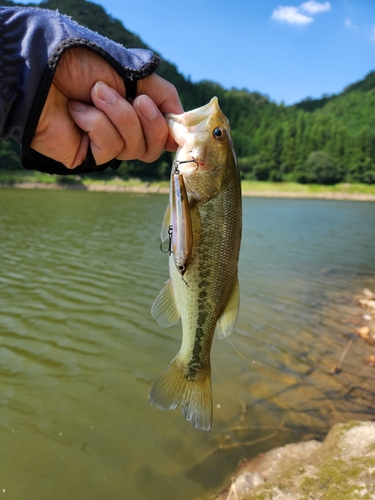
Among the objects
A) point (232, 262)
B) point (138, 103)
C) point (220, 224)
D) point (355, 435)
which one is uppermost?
point (138, 103)

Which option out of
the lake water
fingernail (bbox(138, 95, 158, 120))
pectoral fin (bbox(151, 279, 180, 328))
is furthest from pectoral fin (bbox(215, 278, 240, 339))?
the lake water

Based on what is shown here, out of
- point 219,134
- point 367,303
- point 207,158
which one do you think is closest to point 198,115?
point 219,134

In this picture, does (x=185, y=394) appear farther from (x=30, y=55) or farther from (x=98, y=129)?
(x=30, y=55)

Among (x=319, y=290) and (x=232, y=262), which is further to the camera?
(x=319, y=290)

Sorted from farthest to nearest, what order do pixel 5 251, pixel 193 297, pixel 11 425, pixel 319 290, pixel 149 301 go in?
pixel 5 251 < pixel 319 290 < pixel 149 301 < pixel 11 425 < pixel 193 297

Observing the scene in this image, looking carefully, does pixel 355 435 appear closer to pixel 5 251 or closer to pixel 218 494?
pixel 218 494

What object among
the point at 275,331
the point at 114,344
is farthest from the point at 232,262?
the point at 275,331
